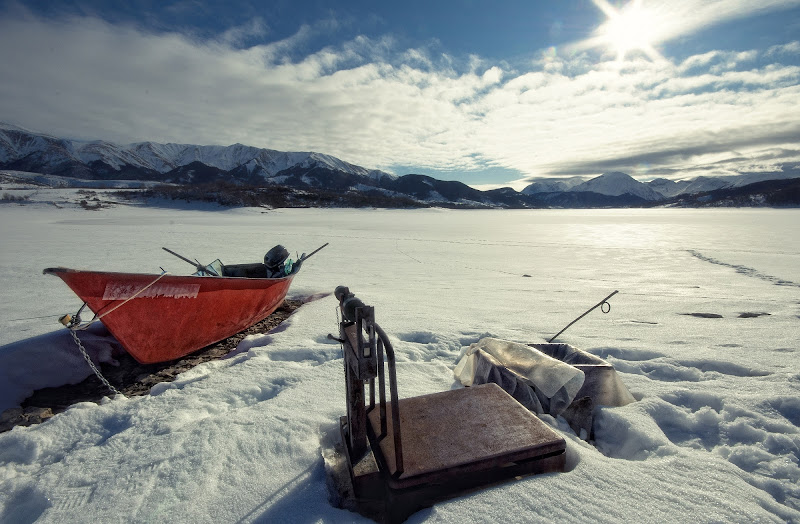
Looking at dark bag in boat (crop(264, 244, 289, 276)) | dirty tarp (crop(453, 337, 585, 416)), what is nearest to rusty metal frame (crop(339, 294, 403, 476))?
dirty tarp (crop(453, 337, 585, 416))

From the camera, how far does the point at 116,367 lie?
4195mm

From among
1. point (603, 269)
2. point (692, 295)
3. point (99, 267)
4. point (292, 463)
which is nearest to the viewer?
point (292, 463)

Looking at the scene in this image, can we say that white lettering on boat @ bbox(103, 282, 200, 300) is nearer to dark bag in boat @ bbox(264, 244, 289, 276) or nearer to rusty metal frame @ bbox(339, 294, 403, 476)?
rusty metal frame @ bbox(339, 294, 403, 476)

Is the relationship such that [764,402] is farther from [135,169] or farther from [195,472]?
[135,169]

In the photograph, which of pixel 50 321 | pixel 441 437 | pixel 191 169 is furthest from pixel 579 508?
pixel 191 169

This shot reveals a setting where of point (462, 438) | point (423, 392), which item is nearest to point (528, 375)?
point (423, 392)

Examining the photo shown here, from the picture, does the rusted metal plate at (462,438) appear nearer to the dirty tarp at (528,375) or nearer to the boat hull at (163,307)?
the dirty tarp at (528,375)

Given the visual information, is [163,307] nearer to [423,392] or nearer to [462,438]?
[423,392]

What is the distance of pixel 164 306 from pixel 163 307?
0.5 inches

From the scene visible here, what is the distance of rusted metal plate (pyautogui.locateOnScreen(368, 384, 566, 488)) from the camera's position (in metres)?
1.88

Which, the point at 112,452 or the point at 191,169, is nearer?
the point at 112,452

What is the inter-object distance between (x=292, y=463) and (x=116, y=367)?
3.19 m

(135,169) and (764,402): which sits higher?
(135,169)

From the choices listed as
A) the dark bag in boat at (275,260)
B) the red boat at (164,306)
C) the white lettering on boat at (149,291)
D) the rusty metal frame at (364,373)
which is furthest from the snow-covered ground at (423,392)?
the dark bag in boat at (275,260)
